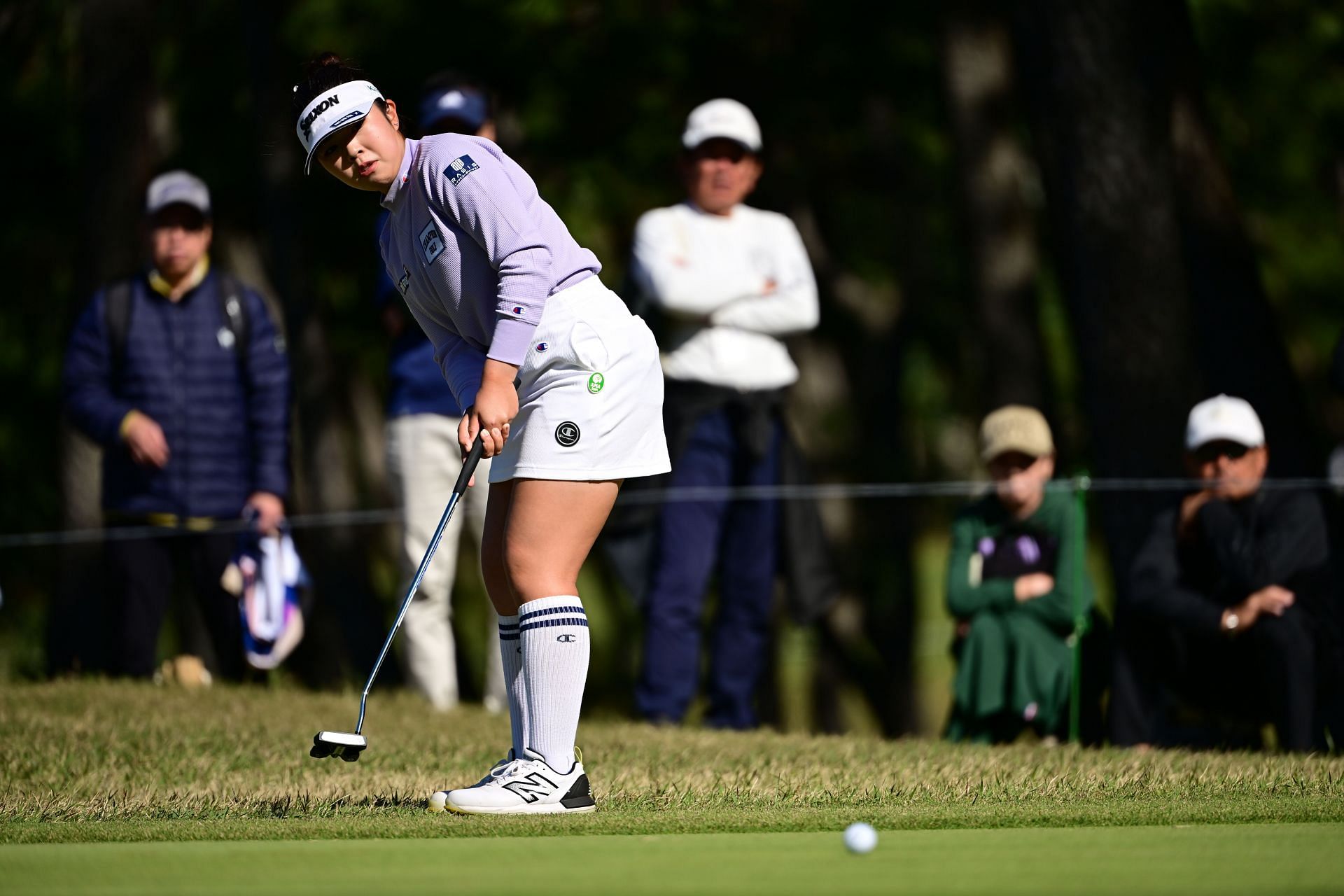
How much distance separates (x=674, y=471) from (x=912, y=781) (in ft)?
10.1

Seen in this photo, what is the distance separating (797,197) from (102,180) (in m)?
5.06

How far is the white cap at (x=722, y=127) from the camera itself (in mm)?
9438

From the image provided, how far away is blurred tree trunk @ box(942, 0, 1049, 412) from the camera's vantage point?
45.2 ft

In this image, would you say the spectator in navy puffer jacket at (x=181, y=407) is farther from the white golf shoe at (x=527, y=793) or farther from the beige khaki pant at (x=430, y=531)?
the white golf shoe at (x=527, y=793)

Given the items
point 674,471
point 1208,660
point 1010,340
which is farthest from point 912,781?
point 1010,340

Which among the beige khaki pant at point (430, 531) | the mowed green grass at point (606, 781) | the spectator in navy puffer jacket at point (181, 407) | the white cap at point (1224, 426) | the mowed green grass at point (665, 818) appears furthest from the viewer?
the spectator in navy puffer jacket at point (181, 407)

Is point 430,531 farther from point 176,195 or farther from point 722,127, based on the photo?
point 722,127

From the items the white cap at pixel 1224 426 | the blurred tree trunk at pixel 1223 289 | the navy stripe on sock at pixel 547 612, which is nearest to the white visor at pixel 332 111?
the navy stripe on sock at pixel 547 612

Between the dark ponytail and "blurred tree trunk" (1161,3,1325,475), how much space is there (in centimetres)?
601

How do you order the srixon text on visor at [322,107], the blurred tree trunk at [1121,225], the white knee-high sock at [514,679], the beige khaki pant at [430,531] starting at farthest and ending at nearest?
the blurred tree trunk at [1121,225] → the beige khaki pant at [430,531] → the white knee-high sock at [514,679] → the srixon text on visor at [322,107]

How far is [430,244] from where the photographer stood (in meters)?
5.76

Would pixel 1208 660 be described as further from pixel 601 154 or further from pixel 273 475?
pixel 601 154

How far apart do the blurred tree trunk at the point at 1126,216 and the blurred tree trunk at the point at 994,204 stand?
9.85 feet

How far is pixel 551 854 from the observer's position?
4.87 metres
